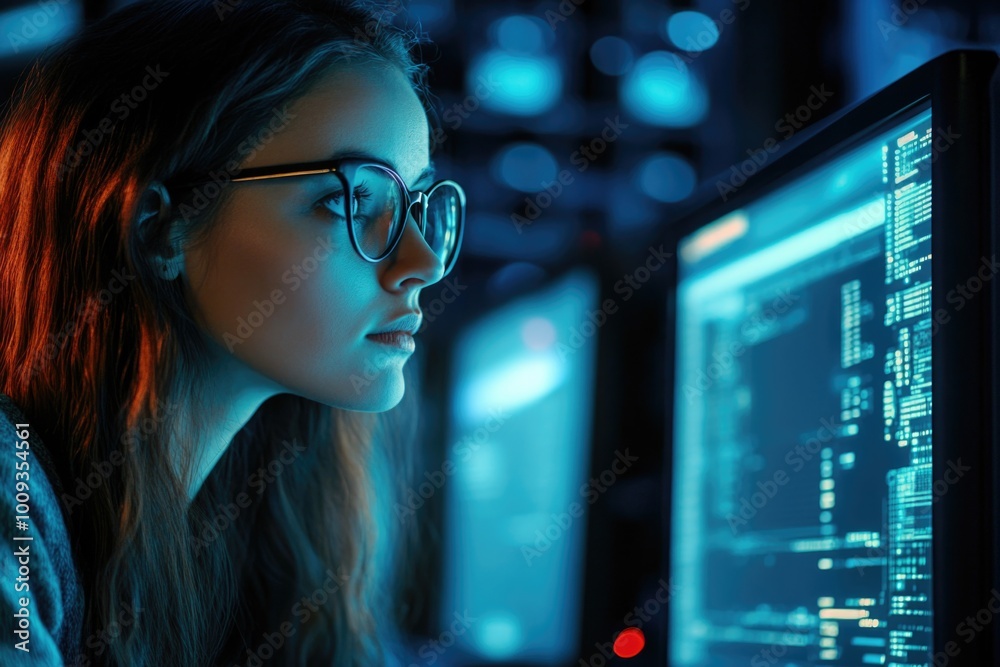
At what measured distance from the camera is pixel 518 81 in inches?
149

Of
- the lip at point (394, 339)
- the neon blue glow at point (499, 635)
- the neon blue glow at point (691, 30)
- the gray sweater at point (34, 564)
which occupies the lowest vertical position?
the neon blue glow at point (499, 635)

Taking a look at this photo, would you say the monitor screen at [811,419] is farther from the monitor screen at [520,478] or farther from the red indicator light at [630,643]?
the monitor screen at [520,478]

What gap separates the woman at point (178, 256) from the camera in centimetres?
95

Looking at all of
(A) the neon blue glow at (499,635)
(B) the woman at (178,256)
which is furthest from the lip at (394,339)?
(A) the neon blue glow at (499,635)

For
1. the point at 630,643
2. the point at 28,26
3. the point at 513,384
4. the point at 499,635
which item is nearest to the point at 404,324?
the point at 630,643

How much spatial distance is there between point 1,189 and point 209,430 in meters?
0.34

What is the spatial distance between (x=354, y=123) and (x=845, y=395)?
0.55 metres

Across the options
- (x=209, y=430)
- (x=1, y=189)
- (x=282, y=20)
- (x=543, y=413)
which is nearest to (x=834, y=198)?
(x=282, y=20)

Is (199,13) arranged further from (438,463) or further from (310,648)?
(438,463)

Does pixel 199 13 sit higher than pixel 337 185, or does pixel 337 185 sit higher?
pixel 199 13

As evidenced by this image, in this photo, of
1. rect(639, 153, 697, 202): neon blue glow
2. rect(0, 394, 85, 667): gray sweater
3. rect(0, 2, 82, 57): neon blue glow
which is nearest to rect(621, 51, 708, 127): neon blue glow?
rect(639, 153, 697, 202): neon blue glow

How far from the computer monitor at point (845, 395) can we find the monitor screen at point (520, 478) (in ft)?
1.95

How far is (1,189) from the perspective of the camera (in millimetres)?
1055

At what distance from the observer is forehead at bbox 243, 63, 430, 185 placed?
0.97 m
